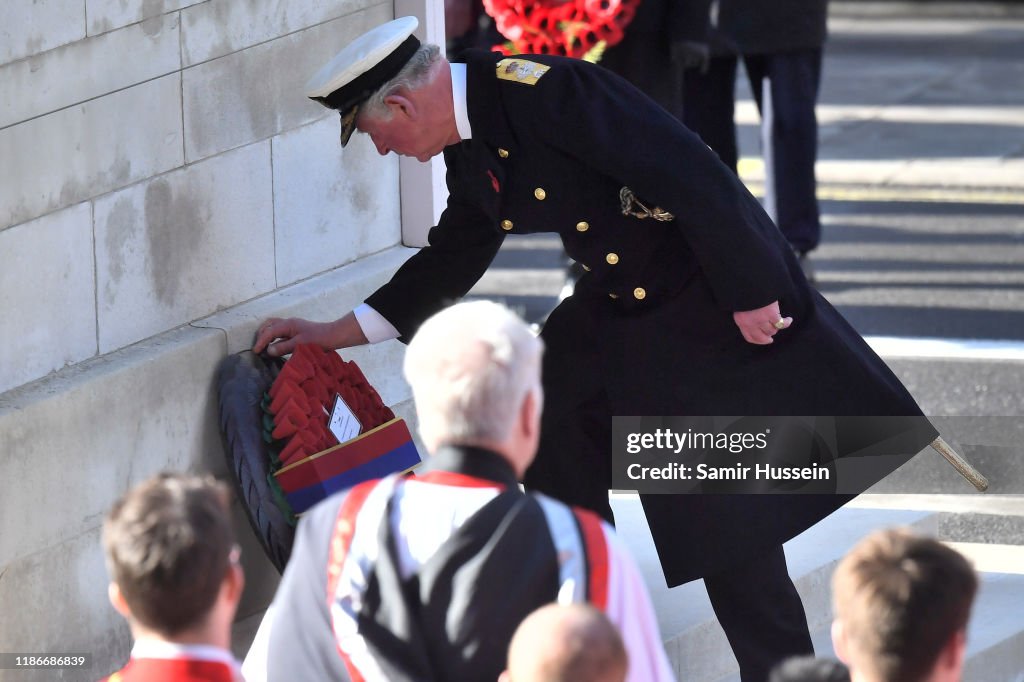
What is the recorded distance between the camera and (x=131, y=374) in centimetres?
410

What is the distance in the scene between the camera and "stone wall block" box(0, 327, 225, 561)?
3.83 meters

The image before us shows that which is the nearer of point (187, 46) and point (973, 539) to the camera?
point (187, 46)

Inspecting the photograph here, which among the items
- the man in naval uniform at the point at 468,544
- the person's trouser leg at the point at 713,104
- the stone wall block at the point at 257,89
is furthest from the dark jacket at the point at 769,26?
the man in naval uniform at the point at 468,544

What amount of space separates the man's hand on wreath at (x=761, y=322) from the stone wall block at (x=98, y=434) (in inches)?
47.8

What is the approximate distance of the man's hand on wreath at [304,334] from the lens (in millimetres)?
Answer: 4441

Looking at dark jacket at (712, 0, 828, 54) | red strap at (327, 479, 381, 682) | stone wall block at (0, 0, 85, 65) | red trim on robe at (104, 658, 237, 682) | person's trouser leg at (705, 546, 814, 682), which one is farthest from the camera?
dark jacket at (712, 0, 828, 54)

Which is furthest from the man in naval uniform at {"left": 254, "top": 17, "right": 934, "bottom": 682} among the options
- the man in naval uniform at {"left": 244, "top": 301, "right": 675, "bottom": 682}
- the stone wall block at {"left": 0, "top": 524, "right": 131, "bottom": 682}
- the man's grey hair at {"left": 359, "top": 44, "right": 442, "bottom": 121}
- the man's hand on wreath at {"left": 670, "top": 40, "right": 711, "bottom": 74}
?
the man's hand on wreath at {"left": 670, "top": 40, "right": 711, "bottom": 74}

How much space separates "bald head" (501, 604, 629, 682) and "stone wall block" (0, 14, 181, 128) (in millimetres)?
1880

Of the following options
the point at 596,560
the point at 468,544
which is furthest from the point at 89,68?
the point at 596,560

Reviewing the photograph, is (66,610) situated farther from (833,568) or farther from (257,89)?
(833,568)

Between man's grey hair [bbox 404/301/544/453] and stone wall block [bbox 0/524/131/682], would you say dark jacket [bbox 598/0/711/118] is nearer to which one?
stone wall block [bbox 0/524/131/682]

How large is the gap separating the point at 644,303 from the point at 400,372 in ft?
3.56

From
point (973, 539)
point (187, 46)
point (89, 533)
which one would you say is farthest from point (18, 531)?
point (973, 539)

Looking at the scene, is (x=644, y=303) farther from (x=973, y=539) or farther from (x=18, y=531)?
(x=973, y=539)
